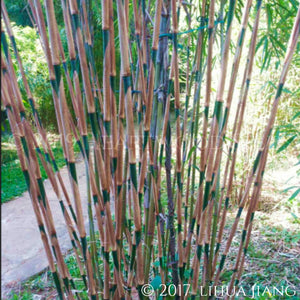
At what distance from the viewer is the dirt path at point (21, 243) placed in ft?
6.03

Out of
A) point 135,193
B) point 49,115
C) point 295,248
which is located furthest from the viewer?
point 49,115

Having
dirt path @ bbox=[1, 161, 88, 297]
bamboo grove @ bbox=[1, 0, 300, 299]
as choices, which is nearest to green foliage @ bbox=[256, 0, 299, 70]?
bamboo grove @ bbox=[1, 0, 300, 299]

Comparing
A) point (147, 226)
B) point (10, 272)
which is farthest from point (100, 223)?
point (10, 272)

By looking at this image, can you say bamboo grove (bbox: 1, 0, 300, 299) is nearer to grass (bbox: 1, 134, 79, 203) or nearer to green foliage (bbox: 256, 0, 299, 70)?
green foliage (bbox: 256, 0, 299, 70)

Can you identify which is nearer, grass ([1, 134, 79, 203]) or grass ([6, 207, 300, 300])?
grass ([6, 207, 300, 300])

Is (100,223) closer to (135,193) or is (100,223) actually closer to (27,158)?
(135,193)

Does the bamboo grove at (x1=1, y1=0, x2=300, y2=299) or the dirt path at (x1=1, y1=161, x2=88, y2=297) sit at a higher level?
the bamboo grove at (x1=1, y1=0, x2=300, y2=299)

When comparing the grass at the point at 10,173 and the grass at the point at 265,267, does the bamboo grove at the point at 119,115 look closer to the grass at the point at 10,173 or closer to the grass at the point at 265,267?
the grass at the point at 265,267

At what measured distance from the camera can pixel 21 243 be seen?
2.23 m

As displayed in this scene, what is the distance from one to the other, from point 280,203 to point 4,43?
2.26 meters

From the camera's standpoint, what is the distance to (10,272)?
1862 mm

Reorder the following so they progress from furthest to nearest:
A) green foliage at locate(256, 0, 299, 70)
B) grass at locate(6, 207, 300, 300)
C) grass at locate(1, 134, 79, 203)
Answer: grass at locate(1, 134, 79, 203) → grass at locate(6, 207, 300, 300) → green foliage at locate(256, 0, 299, 70)

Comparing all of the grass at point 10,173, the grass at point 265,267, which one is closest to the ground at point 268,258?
the grass at point 265,267

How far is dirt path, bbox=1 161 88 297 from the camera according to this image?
72.3 inches
